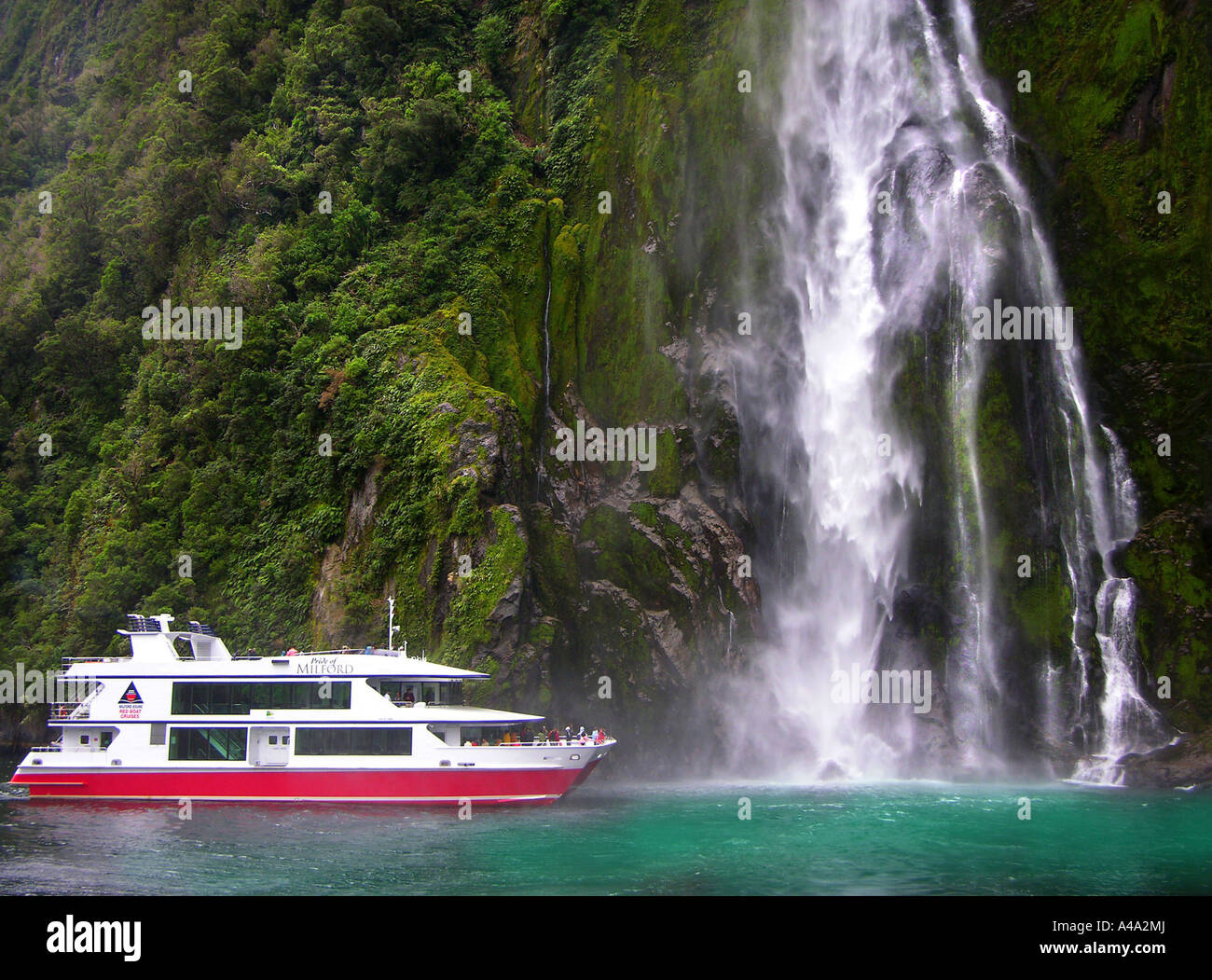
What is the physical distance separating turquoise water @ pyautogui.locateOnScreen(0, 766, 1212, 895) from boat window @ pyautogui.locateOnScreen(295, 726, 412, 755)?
5.49 ft

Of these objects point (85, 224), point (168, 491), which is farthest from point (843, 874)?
point (85, 224)

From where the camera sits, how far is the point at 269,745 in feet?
105

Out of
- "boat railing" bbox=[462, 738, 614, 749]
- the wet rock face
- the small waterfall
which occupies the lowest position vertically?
the wet rock face

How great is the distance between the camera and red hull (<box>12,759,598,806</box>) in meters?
31.2

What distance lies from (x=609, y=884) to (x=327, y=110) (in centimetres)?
4006

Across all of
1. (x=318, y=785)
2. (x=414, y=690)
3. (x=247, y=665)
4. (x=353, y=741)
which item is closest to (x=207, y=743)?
(x=247, y=665)

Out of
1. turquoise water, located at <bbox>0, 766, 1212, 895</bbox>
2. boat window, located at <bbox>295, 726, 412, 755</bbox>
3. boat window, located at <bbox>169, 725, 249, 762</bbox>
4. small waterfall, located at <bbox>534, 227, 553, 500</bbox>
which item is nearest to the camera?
turquoise water, located at <bbox>0, 766, 1212, 895</bbox>

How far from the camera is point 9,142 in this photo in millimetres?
69875

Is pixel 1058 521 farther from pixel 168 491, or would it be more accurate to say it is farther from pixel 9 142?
pixel 9 142

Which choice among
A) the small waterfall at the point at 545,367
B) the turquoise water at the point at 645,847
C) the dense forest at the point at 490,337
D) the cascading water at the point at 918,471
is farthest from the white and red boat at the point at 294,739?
the cascading water at the point at 918,471

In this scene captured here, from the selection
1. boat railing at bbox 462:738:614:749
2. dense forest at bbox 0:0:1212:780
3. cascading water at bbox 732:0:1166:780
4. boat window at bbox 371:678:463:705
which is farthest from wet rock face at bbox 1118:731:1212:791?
boat window at bbox 371:678:463:705

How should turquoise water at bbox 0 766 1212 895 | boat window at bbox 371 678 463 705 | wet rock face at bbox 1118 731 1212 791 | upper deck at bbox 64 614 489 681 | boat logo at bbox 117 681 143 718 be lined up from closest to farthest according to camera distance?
turquoise water at bbox 0 766 1212 895 < upper deck at bbox 64 614 489 681 < boat window at bbox 371 678 463 705 < boat logo at bbox 117 681 143 718 < wet rock face at bbox 1118 731 1212 791

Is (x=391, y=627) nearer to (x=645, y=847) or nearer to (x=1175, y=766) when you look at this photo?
(x=645, y=847)

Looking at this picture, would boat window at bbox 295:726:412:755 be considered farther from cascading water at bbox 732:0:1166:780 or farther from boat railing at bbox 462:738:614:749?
cascading water at bbox 732:0:1166:780
